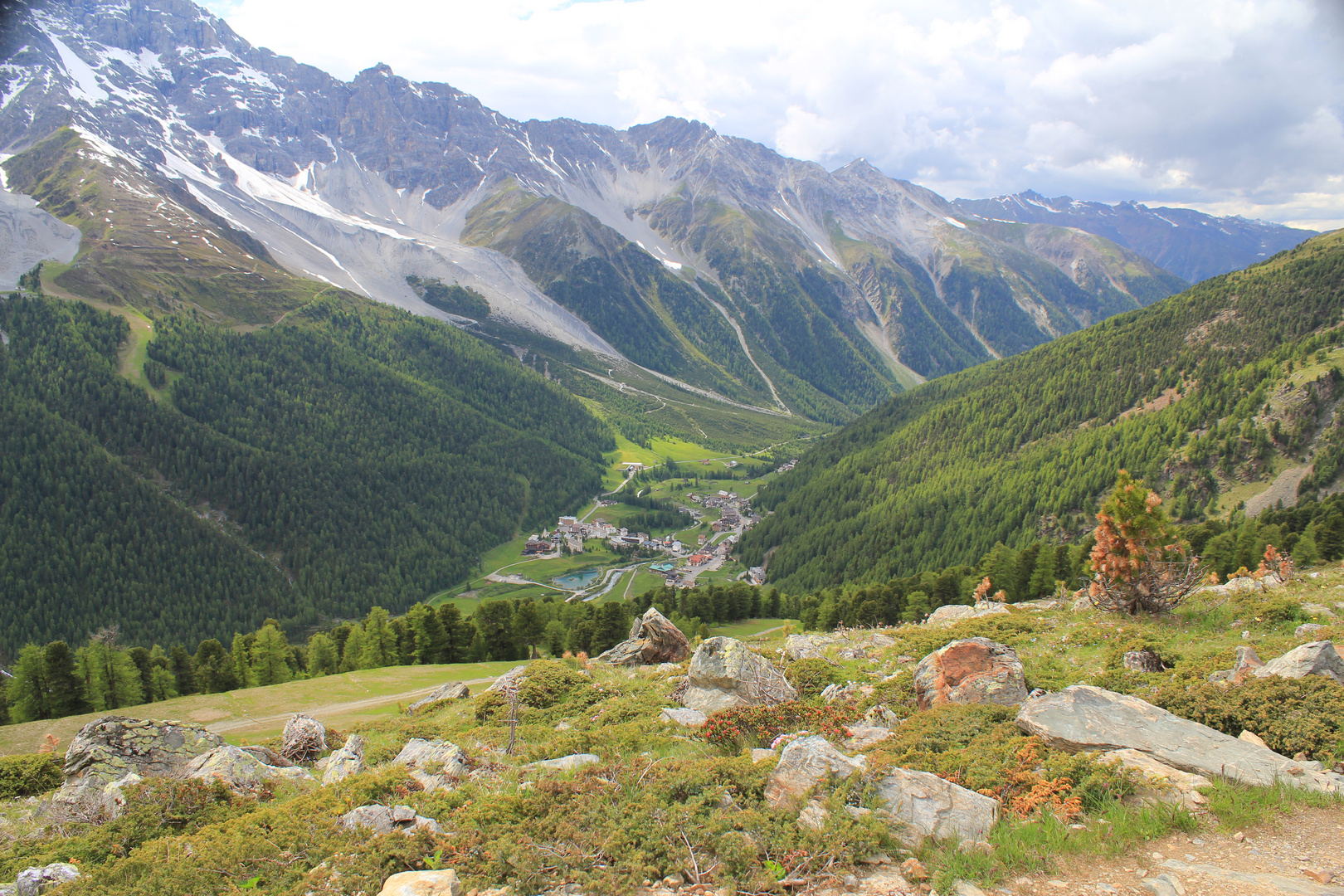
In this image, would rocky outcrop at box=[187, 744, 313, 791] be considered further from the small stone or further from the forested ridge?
the forested ridge

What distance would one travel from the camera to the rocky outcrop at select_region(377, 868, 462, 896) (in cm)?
1084

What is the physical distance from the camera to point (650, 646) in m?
35.6

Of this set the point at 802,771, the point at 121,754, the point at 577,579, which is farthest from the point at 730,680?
the point at 577,579

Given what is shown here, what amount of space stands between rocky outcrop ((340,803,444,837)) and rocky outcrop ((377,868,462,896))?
8.26 feet

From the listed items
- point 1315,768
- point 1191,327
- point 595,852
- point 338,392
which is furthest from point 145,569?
point 1191,327

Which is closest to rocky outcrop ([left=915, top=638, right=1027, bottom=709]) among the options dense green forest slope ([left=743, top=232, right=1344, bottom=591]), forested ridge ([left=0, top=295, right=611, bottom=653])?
dense green forest slope ([left=743, top=232, right=1344, bottom=591])

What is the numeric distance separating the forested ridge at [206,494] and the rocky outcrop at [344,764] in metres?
116

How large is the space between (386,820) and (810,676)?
54.5 feet

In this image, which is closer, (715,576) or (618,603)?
(618,603)

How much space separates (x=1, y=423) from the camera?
131 metres

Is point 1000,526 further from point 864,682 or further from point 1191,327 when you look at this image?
point 864,682

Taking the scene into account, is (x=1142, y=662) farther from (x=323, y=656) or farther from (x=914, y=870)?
(x=323, y=656)

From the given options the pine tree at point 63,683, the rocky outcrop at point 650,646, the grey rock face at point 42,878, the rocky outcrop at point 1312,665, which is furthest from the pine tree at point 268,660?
A: the rocky outcrop at point 1312,665

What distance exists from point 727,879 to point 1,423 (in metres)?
184
